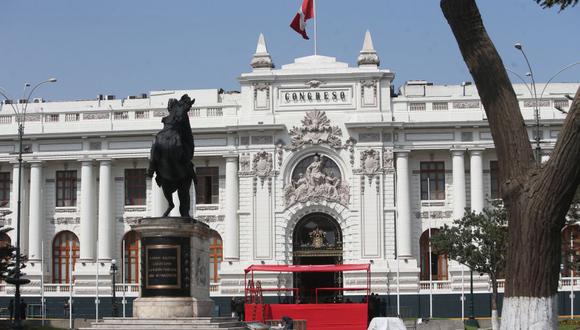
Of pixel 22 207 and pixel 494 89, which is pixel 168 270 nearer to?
pixel 494 89

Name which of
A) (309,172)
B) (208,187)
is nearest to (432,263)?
(309,172)

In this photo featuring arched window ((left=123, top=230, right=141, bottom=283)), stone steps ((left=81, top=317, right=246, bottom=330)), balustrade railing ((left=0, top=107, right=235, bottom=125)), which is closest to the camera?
stone steps ((left=81, top=317, right=246, bottom=330))

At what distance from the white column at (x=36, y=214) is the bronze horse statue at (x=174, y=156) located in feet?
145

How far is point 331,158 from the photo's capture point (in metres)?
72.0

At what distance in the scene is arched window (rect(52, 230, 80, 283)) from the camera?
244 ft

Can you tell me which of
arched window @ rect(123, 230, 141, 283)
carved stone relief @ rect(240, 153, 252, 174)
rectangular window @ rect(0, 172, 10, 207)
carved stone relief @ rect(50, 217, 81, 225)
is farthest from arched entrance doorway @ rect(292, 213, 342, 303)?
rectangular window @ rect(0, 172, 10, 207)

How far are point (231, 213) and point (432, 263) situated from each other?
42.4 ft

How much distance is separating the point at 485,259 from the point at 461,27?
4059 cm

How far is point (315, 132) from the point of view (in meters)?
71.8

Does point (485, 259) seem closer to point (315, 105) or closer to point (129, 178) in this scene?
point (315, 105)

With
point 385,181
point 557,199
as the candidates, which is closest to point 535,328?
point 557,199

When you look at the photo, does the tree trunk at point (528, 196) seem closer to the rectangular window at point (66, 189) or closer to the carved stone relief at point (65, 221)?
the carved stone relief at point (65, 221)

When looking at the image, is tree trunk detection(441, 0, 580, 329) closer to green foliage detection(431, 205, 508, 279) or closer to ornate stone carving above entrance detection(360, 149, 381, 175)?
green foliage detection(431, 205, 508, 279)

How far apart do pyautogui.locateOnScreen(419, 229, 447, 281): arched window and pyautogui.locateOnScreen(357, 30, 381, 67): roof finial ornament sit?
36.2 ft
